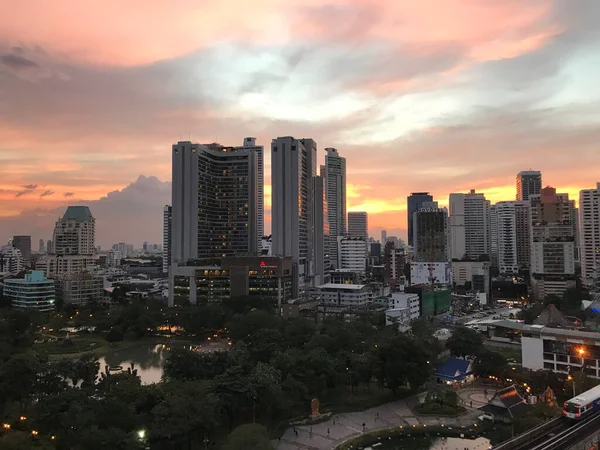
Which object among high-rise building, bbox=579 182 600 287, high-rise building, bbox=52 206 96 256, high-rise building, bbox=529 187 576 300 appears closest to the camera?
high-rise building, bbox=529 187 576 300

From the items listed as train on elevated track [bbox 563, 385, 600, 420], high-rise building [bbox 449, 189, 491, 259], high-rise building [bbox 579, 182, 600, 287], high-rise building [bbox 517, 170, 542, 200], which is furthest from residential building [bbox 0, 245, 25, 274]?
high-rise building [bbox 517, 170, 542, 200]

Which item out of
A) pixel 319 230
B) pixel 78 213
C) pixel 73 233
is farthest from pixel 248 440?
pixel 78 213

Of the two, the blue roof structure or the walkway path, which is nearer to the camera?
the walkway path

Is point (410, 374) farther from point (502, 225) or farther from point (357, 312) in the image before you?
point (502, 225)

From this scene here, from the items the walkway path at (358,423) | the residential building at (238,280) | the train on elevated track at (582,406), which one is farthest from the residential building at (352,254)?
the train on elevated track at (582,406)

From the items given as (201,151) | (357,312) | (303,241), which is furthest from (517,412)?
(201,151)

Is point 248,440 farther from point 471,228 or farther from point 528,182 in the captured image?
point 528,182

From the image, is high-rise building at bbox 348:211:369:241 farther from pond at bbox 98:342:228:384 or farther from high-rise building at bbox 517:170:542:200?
pond at bbox 98:342:228:384
